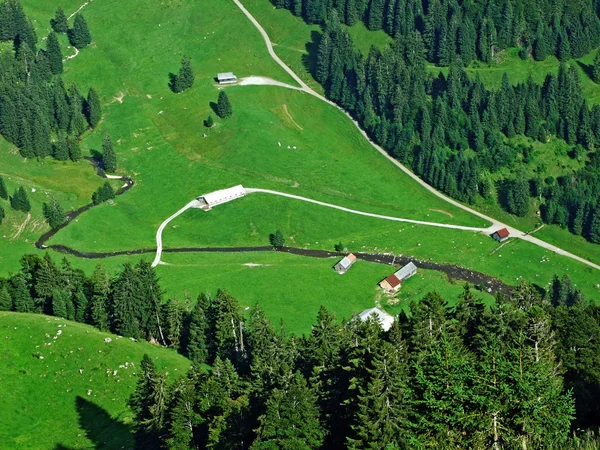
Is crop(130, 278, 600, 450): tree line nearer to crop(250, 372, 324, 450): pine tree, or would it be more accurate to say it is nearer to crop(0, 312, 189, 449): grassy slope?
crop(250, 372, 324, 450): pine tree

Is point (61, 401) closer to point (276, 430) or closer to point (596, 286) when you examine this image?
point (276, 430)

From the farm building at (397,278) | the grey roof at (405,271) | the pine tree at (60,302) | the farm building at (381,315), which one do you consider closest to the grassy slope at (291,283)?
the farm building at (397,278)

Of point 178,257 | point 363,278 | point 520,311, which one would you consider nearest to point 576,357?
point 520,311

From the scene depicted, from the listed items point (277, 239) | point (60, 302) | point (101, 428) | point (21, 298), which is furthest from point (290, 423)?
point (277, 239)

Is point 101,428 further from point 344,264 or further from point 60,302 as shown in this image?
point 344,264

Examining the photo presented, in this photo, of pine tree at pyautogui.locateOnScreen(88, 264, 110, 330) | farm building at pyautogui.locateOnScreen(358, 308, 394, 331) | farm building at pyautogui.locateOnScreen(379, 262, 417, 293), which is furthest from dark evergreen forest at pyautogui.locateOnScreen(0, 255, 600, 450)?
farm building at pyautogui.locateOnScreen(379, 262, 417, 293)

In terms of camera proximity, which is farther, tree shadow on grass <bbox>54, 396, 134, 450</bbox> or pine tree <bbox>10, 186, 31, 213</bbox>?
pine tree <bbox>10, 186, 31, 213</bbox>
